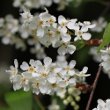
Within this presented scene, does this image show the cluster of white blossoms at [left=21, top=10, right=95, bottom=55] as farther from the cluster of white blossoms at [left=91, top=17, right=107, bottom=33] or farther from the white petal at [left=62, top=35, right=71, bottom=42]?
the cluster of white blossoms at [left=91, top=17, right=107, bottom=33]

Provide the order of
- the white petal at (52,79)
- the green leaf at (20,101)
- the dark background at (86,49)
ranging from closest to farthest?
the white petal at (52,79), the green leaf at (20,101), the dark background at (86,49)

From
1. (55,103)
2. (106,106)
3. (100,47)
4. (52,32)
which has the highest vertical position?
(55,103)

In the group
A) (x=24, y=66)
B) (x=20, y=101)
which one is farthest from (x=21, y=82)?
(x=20, y=101)

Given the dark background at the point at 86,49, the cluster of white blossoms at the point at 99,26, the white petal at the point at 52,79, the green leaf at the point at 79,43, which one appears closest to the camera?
the white petal at the point at 52,79

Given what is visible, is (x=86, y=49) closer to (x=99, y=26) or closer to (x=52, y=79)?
(x=99, y=26)

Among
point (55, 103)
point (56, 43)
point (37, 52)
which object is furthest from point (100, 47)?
point (37, 52)

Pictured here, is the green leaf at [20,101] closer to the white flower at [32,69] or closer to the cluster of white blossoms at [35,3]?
the cluster of white blossoms at [35,3]

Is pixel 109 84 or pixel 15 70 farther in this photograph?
pixel 109 84

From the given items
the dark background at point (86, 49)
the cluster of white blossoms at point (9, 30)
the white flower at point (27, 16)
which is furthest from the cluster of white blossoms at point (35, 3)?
the white flower at point (27, 16)

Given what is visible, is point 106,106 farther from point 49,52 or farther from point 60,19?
point 49,52
